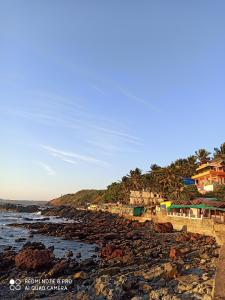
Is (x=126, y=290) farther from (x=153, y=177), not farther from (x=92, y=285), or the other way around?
(x=153, y=177)

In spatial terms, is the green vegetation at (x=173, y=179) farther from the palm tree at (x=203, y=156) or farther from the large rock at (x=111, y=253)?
the large rock at (x=111, y=253)

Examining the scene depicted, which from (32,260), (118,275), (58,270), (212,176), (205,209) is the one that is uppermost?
(212,176)

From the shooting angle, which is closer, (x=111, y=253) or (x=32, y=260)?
(x=32, y=260)

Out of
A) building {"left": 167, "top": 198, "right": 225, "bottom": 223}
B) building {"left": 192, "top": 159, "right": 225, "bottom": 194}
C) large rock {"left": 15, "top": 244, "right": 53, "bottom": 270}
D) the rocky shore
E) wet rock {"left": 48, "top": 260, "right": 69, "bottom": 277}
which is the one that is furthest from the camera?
building {"left": 192, "top": 159, "right": 225, "bottom": 194}

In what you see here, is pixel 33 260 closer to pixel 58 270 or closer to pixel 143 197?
pixel 58 270

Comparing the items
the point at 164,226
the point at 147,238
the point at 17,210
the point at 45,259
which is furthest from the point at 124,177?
the point at 45,259

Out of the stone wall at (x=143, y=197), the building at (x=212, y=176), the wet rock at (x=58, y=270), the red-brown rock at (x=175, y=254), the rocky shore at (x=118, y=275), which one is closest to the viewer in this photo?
the rocky shore at (x=118, y=275)

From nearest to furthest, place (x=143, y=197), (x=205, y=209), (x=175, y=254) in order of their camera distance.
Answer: (x=175, y=254) < (x=205, y=209) < (x=143, y=197)

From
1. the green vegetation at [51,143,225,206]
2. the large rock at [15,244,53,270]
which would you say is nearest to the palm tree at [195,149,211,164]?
the green vegetation at [51,143,225,206]

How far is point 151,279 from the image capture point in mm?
17141

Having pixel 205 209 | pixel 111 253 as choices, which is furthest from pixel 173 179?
pixel 111 253

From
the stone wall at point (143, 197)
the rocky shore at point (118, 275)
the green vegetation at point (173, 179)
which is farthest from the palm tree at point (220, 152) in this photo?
the rocky shore at point (118, 275)

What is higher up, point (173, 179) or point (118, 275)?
point (173, 179)

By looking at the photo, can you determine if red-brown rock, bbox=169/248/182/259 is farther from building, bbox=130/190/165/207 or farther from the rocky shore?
building, bbox=130/190/165/207
